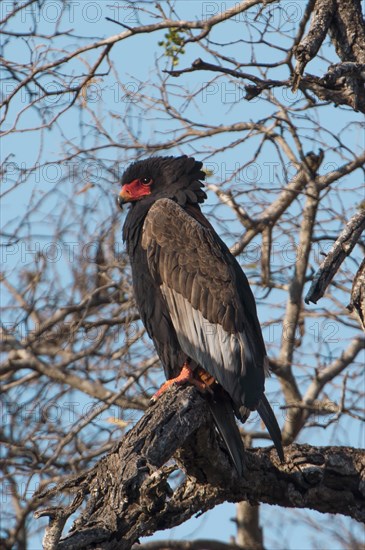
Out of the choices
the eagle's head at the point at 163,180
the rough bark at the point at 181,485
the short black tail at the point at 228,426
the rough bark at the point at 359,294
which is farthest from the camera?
the eagle's head at the point at 163,180

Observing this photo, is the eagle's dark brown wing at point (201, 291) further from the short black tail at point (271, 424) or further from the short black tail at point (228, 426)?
the short black tail at point (271, 424)

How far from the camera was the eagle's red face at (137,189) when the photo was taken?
5738mm

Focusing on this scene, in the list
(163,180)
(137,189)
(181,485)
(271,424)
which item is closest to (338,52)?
(163,180)

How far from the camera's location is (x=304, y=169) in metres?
6.78

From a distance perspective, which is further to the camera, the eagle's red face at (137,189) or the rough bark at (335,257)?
the eagle's red face at (137,189)

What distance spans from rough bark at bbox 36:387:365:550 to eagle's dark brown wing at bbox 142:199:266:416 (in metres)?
0.56

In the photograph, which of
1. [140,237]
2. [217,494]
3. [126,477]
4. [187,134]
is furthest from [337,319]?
[126,477]

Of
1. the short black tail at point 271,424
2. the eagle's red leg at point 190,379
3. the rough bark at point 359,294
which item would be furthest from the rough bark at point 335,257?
the eagle's red leg at point 190,379

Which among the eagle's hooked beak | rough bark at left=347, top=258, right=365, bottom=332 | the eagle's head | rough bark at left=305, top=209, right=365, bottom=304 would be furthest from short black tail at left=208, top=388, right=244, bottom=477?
the eagle's hooked beak

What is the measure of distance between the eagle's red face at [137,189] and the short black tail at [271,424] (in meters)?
1.70

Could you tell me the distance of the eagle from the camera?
16.1ft

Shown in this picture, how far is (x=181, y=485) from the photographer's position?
4398 millimetres

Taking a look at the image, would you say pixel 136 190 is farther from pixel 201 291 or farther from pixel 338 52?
pixel 338 52

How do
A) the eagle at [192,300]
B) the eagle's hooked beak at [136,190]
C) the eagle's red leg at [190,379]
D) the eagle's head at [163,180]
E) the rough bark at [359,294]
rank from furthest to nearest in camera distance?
the eagle's hooked beak at [136,190] → the eagle's head at [163,180] → the eagle at [192,300] → the eagle's red leg at [190,379] → the rough bark at [359,294]
